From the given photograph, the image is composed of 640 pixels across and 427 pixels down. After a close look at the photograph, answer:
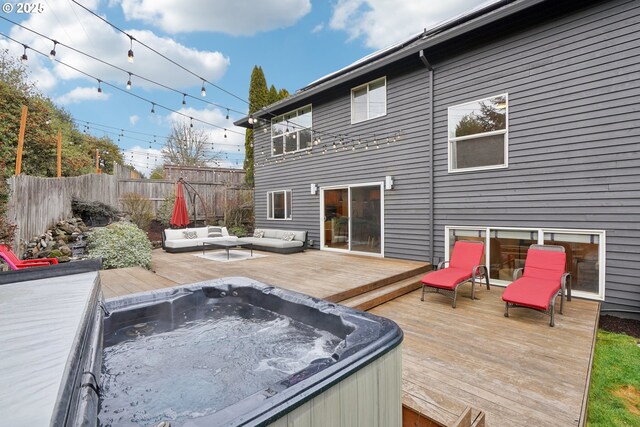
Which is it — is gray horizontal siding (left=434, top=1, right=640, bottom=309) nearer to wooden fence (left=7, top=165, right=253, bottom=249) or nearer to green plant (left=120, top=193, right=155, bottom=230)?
wooden fence (left=7, top=165, right=253, bottom=249)

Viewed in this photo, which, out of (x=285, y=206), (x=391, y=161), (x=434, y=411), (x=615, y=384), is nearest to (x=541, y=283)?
(x=615, y=384)

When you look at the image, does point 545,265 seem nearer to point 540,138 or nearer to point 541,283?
point 541,283

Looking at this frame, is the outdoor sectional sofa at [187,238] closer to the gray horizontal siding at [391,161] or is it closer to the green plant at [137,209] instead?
the green plant at [137,209]

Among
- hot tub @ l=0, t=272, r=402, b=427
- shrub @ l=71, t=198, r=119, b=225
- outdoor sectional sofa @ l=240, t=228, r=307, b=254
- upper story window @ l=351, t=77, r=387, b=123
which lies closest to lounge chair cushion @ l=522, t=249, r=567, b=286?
hot tub @ l=0, t=272, r=402, b=427

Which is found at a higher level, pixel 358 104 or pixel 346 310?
pixel 358 104

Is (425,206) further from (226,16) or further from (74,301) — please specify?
(226,16)

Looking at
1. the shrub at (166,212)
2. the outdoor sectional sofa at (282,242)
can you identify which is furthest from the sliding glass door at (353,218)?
the shrub at (166,212)

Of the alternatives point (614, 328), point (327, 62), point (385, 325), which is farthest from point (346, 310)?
point (327, 62)

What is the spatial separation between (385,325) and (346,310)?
0.60m

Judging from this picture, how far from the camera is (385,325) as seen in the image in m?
2.23

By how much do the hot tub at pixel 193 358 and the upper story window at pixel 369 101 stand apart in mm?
5348

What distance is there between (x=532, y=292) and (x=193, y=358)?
13.6ft

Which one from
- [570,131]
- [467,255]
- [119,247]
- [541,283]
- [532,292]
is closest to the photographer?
[532,292]

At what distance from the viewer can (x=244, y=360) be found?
9.88 feet
